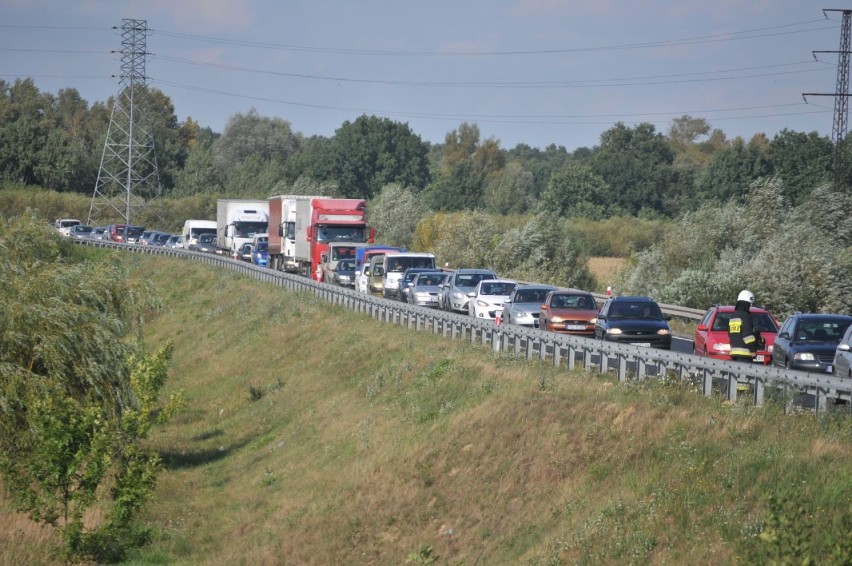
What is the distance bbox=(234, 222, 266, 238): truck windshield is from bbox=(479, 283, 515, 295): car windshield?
39637 mm

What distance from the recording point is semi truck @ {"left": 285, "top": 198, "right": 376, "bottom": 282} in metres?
56.7

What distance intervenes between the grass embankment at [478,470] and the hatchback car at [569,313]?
271cm

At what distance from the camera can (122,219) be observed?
118 meters

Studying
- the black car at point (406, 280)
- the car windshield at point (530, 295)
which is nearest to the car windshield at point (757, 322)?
the car windshield at point (530, 295)

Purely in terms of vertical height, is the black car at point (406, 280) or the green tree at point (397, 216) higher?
the green tree at point (397, 216)

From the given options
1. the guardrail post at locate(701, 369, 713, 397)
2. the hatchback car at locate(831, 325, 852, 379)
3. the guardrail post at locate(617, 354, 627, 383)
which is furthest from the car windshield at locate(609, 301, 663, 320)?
the guardrail post at locate(701, 369, 713, 397)

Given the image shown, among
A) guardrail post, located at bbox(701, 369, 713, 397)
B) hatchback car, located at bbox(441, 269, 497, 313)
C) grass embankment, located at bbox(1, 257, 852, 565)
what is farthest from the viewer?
hatchback car, located at bbox(441, 269, 497, 313)

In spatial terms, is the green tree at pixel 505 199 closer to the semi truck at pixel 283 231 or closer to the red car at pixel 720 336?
the semi truck at pixel 283 231

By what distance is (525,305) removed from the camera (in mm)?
34469

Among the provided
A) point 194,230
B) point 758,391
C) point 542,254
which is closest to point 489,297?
point 758,391

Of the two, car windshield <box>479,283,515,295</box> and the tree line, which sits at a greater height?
the tree line

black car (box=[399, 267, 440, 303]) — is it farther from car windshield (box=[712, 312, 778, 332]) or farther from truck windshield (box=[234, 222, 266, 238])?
truck windshield (box=[234, 222, 266, 238])

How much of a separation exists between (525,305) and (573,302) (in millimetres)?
2450

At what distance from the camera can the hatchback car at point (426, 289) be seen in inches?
1721
